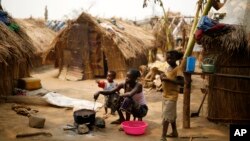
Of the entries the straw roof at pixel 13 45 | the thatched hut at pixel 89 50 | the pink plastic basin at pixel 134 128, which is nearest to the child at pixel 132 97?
the pink plastic basin at pixel 134 128

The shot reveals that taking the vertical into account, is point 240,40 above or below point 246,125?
above

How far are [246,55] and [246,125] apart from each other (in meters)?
1.57

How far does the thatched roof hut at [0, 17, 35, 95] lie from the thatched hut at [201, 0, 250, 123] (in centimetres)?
558

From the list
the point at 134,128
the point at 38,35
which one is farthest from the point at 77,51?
the point at 134,128

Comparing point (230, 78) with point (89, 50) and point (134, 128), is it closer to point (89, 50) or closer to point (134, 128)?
point (134, 128)

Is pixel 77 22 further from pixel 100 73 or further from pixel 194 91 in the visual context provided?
pixel 194 91

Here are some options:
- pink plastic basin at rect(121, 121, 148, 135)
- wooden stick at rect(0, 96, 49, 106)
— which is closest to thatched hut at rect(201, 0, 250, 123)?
pink plastic basin at rect(121, 121, 148, 135)

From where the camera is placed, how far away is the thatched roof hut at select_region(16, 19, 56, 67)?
1766 centimetres

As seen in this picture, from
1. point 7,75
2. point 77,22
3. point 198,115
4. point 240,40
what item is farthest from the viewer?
point 77,22

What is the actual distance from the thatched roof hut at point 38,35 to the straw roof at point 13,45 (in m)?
6.97

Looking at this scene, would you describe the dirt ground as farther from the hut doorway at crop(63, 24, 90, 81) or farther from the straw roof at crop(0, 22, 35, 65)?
the hut doorway at crop(63, 24, 90, 81)

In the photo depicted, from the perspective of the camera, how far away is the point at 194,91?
11727mm

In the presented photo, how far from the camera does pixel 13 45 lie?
9.22 meters

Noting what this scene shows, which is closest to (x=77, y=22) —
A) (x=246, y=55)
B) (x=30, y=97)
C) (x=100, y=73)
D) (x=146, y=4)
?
(x=100, y=73)
